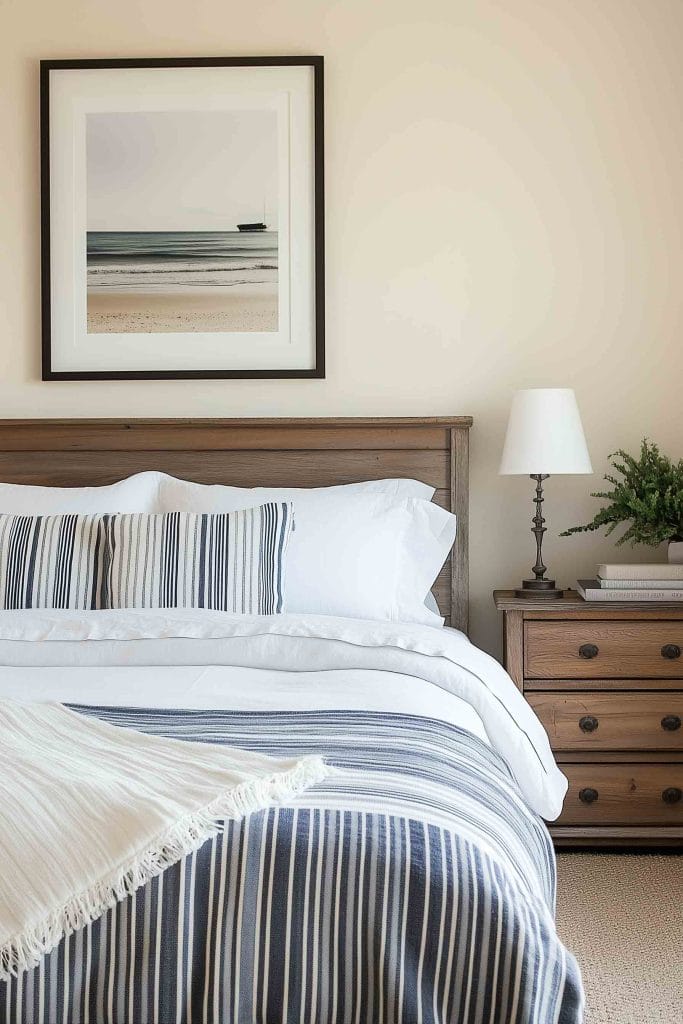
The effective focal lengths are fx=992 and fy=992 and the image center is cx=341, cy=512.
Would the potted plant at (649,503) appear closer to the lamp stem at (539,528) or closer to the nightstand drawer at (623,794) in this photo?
the lamp stem at (539,528)

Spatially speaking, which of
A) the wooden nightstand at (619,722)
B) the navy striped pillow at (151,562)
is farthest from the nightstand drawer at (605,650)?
the navy striped pillow at (151,562)

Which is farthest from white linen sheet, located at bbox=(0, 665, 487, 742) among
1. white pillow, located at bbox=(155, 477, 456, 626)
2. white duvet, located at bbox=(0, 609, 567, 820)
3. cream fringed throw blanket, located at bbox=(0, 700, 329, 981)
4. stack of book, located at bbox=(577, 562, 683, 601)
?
stack of book, located at bbox=(577, 562, 683, 601)

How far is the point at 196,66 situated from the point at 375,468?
1392 millimetres

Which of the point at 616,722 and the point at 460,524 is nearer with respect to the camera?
the point at 616,722

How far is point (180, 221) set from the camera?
316 cm

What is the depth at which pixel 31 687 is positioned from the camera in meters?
1.80

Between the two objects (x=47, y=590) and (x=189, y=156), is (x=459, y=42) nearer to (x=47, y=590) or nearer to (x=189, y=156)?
(x=189, y=156)

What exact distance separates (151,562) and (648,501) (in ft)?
4.58

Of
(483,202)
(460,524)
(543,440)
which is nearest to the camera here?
(543,440)

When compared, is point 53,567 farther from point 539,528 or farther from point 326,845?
point 326,845

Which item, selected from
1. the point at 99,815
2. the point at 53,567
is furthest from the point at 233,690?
the point at 53,567

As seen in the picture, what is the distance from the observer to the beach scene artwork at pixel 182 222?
10.3ft

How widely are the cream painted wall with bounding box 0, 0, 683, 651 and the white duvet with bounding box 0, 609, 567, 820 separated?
1133 millimetres

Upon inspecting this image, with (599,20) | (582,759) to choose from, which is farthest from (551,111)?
(582,759)
